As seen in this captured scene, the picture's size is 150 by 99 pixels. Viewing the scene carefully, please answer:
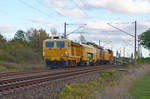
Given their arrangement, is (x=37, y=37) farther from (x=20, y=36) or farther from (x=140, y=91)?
(x=140, y=91)

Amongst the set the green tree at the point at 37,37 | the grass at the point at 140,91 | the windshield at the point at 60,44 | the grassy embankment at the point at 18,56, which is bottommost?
the grass at the point at 140,91

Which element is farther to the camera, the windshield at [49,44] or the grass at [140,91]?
the windshield at [49,44]

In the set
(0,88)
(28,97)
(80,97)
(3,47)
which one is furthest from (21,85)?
(3,47)

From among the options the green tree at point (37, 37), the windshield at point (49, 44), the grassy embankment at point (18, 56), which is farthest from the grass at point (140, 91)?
the green tree at point (37, 37)

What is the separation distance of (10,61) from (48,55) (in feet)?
31.5

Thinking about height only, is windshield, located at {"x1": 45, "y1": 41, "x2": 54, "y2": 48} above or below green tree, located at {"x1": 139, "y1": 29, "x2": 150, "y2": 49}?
below

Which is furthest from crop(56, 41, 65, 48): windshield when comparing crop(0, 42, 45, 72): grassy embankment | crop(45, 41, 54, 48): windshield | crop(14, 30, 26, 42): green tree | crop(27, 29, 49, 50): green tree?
crop(14, 30, 26, 42): green tree

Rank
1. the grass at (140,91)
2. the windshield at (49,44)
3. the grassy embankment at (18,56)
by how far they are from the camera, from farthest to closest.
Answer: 1. the grassy embankment at (18,56)
2. the windshield at (49,44)
3. the grass at (140,91)

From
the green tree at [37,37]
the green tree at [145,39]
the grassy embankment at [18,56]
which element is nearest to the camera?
the grassy embankment at [18,56]

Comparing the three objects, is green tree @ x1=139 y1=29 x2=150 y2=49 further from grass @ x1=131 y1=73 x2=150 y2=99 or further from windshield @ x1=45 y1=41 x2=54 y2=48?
grass @ x1=131 y1=73 x2=150 y2=99

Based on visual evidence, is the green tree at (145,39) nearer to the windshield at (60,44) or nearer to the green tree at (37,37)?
the green tree at (37,37)

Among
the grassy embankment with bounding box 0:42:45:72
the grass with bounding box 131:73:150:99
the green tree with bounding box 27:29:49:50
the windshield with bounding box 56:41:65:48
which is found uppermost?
the green tree with bounding box 27:29:49:50

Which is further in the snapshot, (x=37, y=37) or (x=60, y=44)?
(x=37, y=37)

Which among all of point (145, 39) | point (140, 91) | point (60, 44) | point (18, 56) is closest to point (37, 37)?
point (18, 56)
